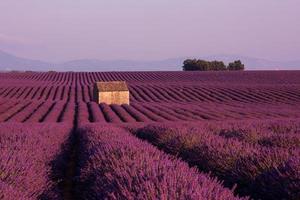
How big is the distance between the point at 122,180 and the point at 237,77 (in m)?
71.5

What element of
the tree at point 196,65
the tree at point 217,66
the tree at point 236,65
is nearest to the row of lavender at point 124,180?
the tree at point 196,65

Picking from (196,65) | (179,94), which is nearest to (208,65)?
(196,65)

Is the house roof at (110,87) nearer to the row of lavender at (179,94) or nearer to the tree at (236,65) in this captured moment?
the row of lavender at (179,94)

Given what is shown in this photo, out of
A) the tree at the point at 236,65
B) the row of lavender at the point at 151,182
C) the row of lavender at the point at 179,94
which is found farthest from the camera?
the tree at the point at 236,65

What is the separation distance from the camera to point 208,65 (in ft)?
347

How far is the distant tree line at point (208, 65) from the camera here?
10588 centimetres

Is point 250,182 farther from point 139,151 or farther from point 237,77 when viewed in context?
point 237,77

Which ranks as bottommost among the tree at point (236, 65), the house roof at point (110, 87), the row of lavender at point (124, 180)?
the tree at point (236, 65)

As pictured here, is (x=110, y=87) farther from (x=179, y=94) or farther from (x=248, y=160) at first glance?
(x=248, y=160)

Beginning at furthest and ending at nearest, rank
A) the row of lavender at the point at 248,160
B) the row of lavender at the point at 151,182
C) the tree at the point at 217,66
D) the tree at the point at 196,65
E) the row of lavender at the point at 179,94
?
the tree at the point at 217,66 < the tree at the point at 196,65 < the row of lavender at the point at 179,94 < the row of lavender at the point at 248,160 < the row of lavender at the point at 151,182

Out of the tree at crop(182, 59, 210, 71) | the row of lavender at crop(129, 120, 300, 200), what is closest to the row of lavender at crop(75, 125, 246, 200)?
the row of lavender at crop(129, 120, 300, 200)

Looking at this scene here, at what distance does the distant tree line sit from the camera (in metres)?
106

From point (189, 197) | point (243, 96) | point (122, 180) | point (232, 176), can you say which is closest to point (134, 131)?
point (232, 176)

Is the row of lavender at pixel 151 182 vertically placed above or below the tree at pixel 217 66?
above
